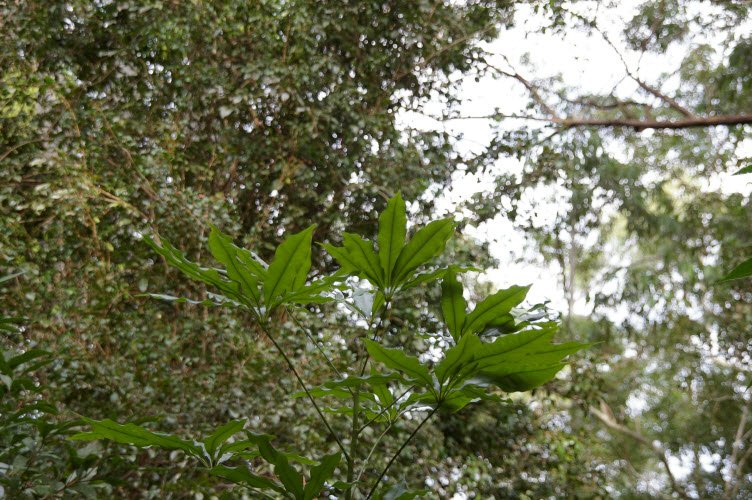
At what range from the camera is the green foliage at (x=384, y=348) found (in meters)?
0.55

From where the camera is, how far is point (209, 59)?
10.5 feet

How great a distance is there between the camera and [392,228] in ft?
2.14

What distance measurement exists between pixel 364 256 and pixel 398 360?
151mm

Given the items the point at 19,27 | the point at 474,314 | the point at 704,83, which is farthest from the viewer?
the point at 704,83

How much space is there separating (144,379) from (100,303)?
40cm

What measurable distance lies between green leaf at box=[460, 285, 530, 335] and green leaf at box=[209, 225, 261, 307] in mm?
253

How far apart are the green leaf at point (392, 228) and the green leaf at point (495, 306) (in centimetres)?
12

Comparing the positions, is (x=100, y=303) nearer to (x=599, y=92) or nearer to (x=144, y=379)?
(x=144, y=379)

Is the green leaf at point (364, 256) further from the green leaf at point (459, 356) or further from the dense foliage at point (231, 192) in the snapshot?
the dense foliage at point (231, 192)

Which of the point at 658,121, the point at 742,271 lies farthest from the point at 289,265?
the point at 658,121

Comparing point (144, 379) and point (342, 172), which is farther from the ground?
point (342, 172)

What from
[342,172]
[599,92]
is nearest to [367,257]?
[342,172]

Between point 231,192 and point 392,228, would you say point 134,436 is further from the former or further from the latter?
point 231,192

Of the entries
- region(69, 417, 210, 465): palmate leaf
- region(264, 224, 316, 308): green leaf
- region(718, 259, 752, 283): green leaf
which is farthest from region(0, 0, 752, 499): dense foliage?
region(718, 259, 752, 283): green leaf
